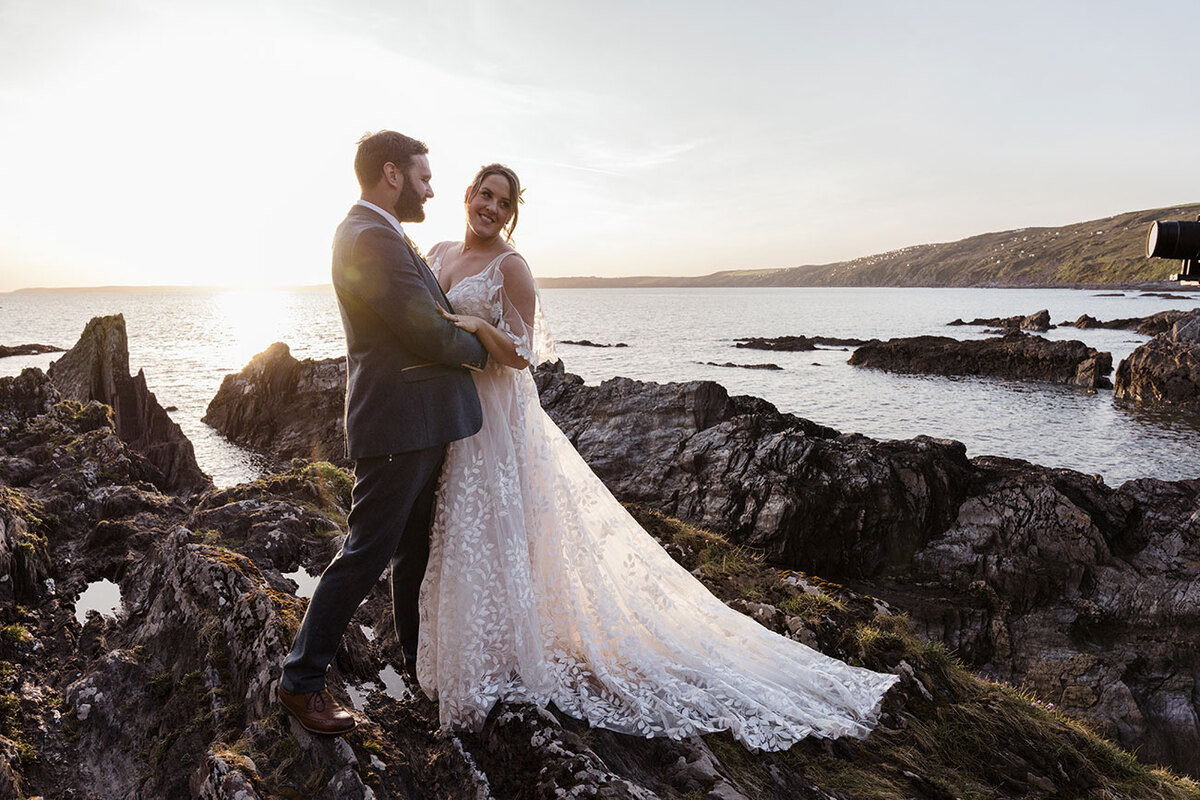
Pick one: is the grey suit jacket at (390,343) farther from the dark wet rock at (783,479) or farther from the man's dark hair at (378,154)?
the dark wet rock at (783,479)

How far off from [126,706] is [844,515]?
9051 mm

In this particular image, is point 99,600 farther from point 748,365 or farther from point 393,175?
point 748,365

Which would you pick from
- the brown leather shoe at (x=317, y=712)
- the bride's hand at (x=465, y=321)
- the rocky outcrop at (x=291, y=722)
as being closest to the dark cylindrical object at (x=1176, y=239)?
the rocky outcrop at (x=291, y=722)

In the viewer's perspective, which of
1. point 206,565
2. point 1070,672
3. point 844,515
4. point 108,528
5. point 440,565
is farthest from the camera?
point 844,515

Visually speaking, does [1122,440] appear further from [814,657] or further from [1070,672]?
[814,657]

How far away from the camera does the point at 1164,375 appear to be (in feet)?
101

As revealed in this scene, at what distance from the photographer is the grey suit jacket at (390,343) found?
9.62 ft

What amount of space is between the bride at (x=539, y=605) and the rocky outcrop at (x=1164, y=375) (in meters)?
36.4

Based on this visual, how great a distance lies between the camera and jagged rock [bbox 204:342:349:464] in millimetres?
19188

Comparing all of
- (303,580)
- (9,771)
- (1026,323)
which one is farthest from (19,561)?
(1026,323)

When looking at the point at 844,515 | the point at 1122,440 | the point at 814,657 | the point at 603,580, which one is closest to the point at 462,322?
the point at 603,580

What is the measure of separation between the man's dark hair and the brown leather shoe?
236cm

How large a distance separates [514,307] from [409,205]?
29.9 inches

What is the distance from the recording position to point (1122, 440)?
2430 cm
